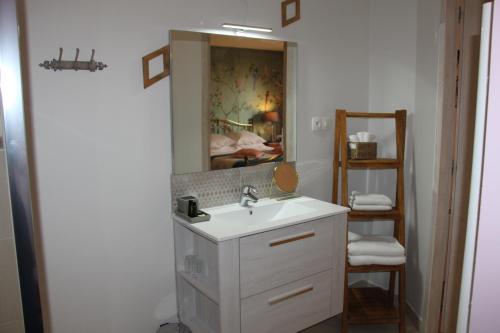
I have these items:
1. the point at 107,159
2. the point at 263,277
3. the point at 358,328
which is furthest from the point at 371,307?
the point at 107,159

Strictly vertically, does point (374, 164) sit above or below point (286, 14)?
below

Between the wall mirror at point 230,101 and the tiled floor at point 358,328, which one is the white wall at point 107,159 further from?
the tiled floor at point 358,328

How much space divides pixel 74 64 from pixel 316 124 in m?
1.53

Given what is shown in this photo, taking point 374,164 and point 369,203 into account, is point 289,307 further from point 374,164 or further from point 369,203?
point 374,164

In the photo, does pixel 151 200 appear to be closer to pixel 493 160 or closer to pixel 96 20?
pixel 96 20

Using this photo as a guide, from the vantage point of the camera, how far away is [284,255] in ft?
6.31

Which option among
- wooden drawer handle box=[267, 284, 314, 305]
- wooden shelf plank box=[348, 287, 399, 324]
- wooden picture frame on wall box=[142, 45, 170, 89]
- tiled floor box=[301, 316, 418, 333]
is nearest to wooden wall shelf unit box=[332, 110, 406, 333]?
wooden shelf plank box=[348, 287, 399, 324]

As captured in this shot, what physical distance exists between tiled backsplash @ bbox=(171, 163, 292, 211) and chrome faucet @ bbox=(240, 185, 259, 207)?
69mm

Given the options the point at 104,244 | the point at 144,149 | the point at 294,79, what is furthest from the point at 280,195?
the point at 104,244

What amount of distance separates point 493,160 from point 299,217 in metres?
1.31

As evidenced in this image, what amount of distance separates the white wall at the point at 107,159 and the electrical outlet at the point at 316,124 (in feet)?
2.52

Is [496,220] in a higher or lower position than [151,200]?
higher

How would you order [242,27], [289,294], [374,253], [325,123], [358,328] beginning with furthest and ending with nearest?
[325,123] → [358,328] → [374,253] → [242,27] → [289,294]

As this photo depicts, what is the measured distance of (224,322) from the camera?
1.75m
